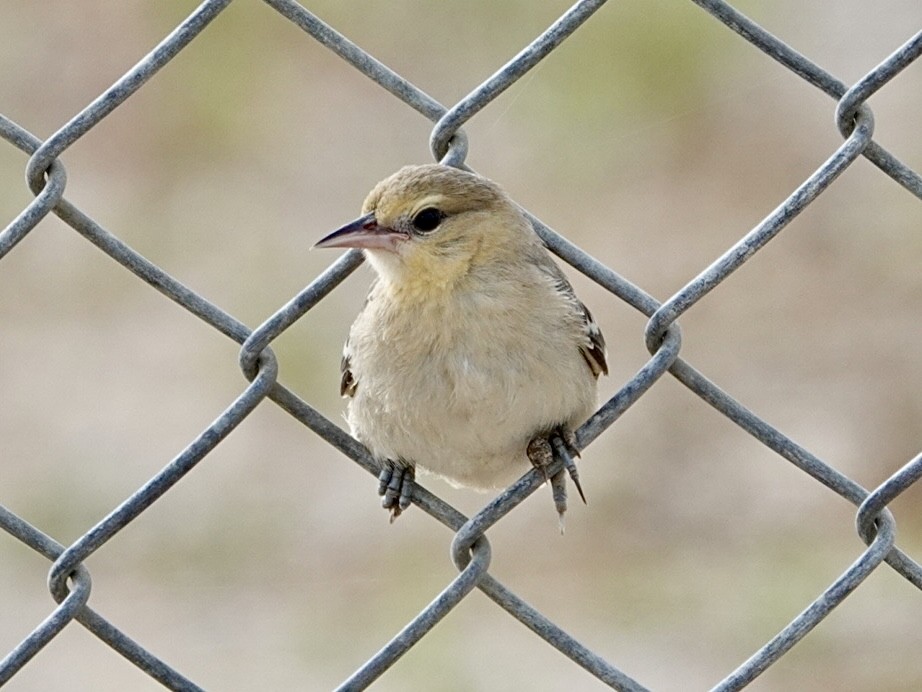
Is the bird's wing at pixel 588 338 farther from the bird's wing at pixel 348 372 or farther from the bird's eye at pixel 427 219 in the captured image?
the bird's wing at pixel 348 372

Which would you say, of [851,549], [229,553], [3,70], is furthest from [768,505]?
[3,70]

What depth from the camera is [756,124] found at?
311 inches

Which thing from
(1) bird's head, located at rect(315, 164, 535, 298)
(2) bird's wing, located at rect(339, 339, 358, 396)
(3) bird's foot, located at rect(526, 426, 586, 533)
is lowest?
(2) bird's wing, located at rect(339, 339, 358, 396)

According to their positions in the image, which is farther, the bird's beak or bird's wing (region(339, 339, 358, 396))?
bird's wing (region(339, 339, 358, 396))

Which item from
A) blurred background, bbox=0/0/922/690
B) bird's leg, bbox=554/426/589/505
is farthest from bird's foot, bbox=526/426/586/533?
blurred background, bbox=0/0/922/690

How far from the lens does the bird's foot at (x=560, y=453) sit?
3410mm

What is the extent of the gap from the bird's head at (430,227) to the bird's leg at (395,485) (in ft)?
1.50

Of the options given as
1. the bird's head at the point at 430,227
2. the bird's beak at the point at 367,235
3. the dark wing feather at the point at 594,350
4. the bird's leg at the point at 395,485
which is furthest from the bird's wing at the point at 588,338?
the bird's leg at the point at 395,485

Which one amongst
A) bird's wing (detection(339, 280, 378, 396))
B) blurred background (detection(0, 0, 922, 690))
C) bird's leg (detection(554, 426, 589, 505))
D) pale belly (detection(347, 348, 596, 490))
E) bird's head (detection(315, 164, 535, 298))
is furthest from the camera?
blurred background (detection(0, 0, 922, 690))

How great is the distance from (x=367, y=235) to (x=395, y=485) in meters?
0.62

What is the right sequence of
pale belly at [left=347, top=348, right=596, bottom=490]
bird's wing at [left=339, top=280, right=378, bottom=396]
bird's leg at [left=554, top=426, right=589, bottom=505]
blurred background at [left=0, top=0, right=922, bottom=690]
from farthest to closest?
blurred background at [left=0, top=0, right=922, bottom=690]
bird's wing at [left=339, top=280, right=378, bottom=396]
pale belly at [left=347, top=348, right=596, bottom=490]
bird's leg at [left=554, top=426, right=589, bottom=505]

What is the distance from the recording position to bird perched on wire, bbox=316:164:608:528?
3.53 m

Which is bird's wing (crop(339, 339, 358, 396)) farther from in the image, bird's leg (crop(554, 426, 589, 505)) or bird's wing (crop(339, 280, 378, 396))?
bird's leg (crop(554, 426, 589, 505))

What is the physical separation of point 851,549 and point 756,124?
8.94ft
